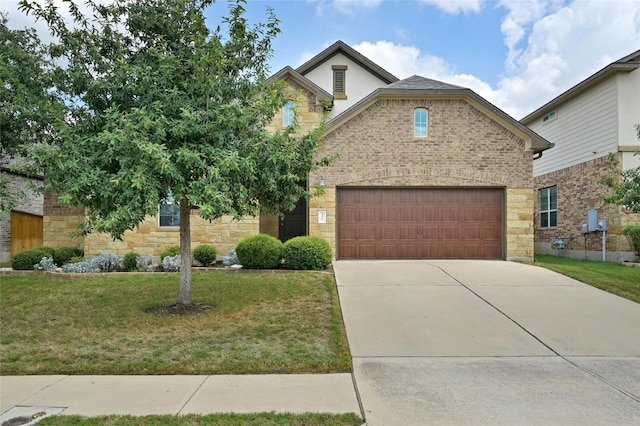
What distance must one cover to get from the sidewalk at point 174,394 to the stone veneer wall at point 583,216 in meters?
13.4

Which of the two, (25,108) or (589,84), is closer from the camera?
(25,108)

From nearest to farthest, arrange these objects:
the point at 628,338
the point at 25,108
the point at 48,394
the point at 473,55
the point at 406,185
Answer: the point at 48,394 < the point at 628,338 < the point at 25,108 < the point at 406,185 < the point at 473,55

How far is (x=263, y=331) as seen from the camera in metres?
6.37

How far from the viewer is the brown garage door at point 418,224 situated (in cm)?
1352

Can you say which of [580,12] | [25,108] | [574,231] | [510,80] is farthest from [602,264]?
[25,108]

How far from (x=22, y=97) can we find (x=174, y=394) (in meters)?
5.74

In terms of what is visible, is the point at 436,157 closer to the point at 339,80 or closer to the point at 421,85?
the point at 421,85

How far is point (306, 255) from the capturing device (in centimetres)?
1147

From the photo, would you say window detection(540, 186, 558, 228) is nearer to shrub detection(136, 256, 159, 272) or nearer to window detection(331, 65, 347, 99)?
window detection(331, 65, 347, 99)

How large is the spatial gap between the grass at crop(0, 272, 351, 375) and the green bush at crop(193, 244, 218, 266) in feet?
8.06

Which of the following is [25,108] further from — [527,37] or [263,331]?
[527,37]

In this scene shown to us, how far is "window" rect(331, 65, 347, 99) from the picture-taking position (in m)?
20.6

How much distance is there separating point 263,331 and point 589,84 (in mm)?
15406

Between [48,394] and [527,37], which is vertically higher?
[527,37]
